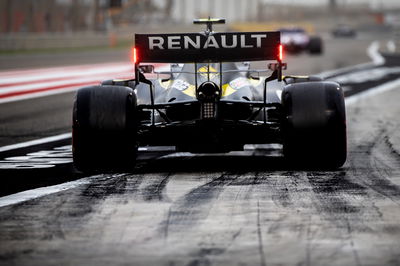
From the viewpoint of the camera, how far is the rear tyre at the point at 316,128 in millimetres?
10047

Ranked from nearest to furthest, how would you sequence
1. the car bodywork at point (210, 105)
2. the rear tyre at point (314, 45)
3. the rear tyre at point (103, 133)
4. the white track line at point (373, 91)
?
the rear tyre at point (103, 133)
the car bodywork at point (210, 105)
the white track line at point (373, 91)
the rear tyre at point (314, 45)

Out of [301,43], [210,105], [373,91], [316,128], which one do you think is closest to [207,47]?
[210,105]

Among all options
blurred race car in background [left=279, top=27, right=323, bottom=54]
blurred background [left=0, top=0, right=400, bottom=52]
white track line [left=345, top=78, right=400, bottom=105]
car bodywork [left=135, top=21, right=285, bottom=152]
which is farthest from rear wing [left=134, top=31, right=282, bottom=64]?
blurred race car in background [left=279, top=27, right=323, bottom=54]

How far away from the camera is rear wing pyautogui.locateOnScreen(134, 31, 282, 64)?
1049cm

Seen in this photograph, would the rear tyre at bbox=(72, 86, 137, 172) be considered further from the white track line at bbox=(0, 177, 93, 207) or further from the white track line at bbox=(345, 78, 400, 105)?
the white track line at bbox=(345, 78, 400, 105)

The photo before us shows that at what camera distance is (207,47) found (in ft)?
34.6

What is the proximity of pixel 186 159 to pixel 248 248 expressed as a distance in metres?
5.23

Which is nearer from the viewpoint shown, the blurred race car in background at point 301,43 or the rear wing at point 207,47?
the rear wing at point 207,47

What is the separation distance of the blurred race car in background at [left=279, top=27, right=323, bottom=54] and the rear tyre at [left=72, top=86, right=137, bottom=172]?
1490 inches

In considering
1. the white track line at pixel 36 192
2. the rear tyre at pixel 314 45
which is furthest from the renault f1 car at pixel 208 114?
the rear tyre at pixel 314 45

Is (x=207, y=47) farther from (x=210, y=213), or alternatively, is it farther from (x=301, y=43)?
(x=301, y=43)

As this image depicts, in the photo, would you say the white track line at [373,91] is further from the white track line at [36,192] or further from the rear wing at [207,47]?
the white track line at [36,192]

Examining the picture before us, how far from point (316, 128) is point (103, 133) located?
205 cm

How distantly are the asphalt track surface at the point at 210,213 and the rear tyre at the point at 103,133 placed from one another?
217 mm
